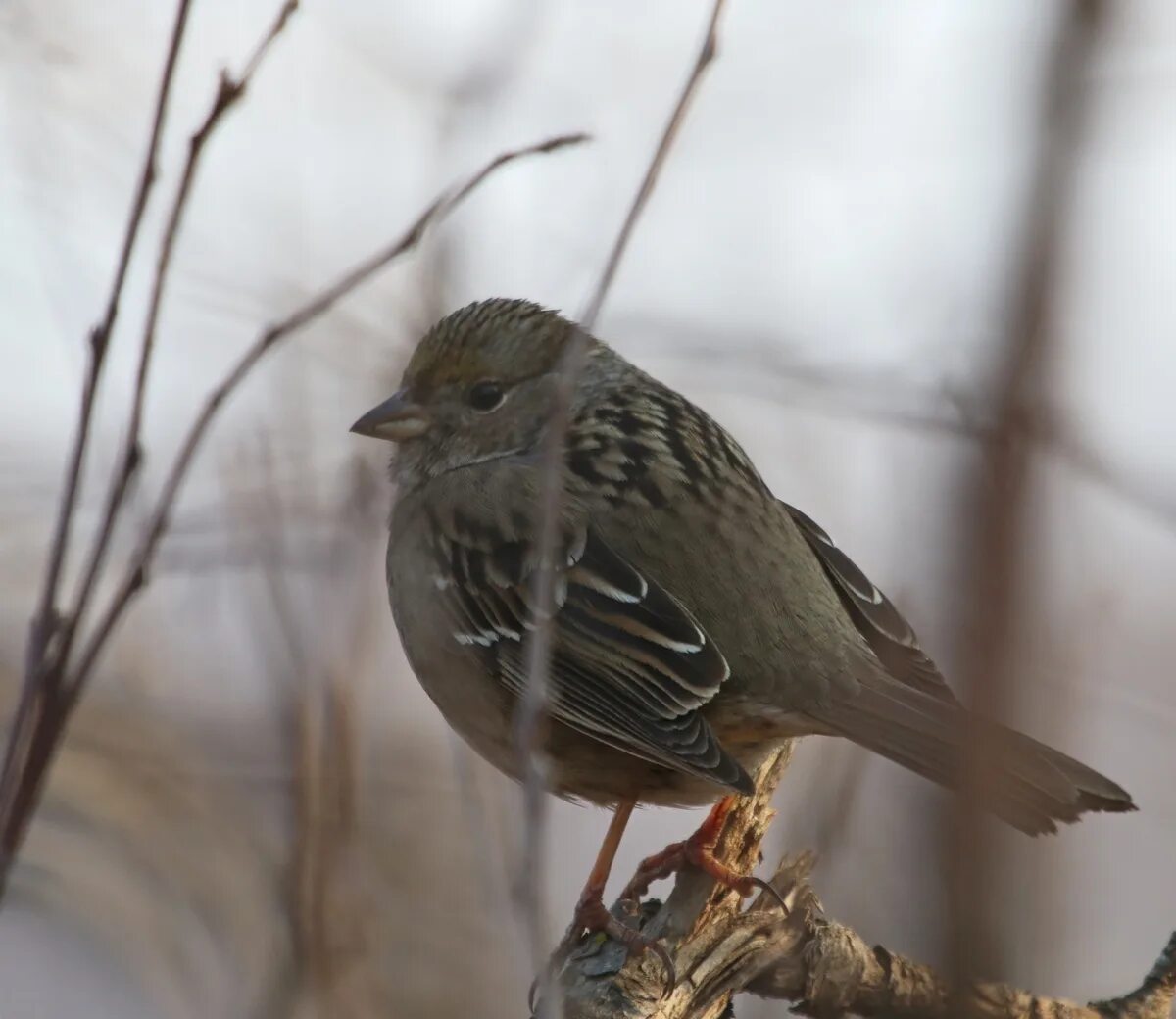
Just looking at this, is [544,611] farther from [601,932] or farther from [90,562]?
[601,932]

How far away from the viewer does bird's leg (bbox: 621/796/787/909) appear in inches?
131

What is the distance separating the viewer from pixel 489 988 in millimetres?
5023

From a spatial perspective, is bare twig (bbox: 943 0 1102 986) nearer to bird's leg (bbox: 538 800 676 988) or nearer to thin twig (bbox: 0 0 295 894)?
thin twig (bbox: 0 0 295 894)

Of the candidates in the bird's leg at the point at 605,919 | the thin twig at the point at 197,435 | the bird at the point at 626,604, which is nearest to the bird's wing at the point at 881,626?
the bird at the point at 626,604

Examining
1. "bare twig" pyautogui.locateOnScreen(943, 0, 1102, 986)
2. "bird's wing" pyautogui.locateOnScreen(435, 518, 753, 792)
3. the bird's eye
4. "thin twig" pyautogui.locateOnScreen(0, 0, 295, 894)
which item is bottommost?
"bird's wing" pyautogui.locateOnScreen(435, 518, 753, 792)

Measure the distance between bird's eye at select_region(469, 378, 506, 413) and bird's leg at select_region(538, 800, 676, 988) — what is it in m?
1.15

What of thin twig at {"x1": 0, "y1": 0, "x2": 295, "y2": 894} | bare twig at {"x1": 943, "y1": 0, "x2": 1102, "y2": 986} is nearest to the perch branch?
thin twig at {"x1": 0, "y1": 0, "x2": 295, "y2": 894}

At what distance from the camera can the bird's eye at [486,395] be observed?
14.0 feet

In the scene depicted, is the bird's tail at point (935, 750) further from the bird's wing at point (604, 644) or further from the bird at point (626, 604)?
the bird's wing at point (604, 644)

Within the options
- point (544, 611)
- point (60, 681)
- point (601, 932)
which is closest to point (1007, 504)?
point (544, 611)

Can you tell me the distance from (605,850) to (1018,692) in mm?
2595

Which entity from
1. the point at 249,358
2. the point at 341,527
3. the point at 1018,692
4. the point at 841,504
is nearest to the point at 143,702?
the point at 341,527

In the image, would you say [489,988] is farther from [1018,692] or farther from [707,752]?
[1018,692]

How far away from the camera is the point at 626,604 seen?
3.62 meters
